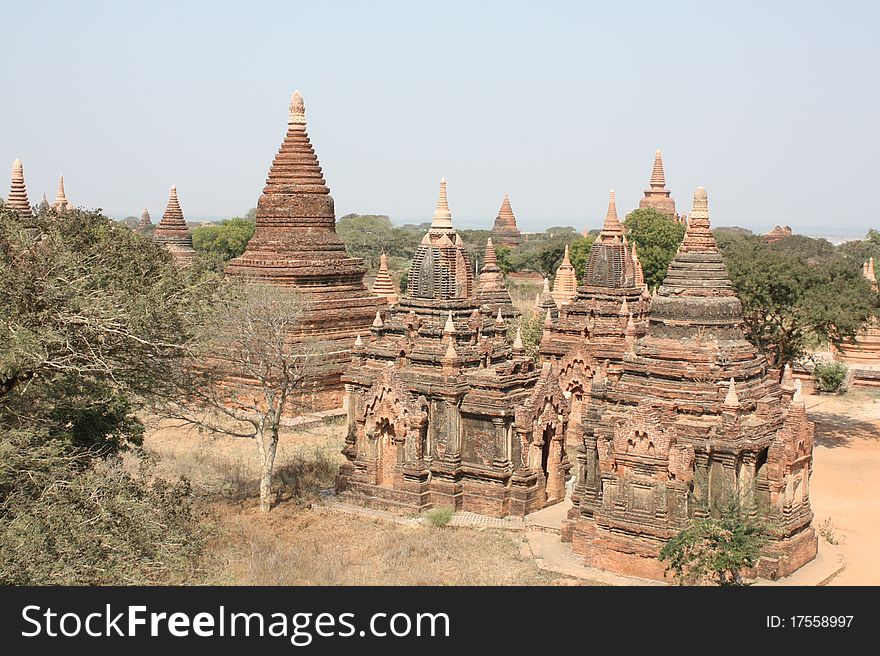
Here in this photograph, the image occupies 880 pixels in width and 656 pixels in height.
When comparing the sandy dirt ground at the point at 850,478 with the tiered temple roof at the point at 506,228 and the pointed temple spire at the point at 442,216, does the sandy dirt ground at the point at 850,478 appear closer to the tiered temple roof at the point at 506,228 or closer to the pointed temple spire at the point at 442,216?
the pointed temple spire at the point at 442,216

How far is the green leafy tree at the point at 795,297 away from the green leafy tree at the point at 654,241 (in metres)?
32.3

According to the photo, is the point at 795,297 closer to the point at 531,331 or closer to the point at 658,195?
the point at 531,331

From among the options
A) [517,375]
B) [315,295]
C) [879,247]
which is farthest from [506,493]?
[879,247]

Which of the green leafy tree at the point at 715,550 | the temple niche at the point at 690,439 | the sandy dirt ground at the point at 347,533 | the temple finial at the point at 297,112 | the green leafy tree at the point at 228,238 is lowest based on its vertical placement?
the sandy dirt ground at the point at 347,533

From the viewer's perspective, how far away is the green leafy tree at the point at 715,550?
18.0 m

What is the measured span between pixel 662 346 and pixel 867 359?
31.9m

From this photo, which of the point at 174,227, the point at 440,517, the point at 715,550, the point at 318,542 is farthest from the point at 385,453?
the point at 174,227

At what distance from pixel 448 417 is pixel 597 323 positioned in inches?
454

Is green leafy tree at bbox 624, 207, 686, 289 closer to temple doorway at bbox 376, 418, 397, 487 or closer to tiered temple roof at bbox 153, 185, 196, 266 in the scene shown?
tiered temple roof at bbox 153, 185, 196, 266

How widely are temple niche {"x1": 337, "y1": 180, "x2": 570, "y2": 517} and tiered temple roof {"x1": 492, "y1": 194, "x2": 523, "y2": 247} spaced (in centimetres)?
8049

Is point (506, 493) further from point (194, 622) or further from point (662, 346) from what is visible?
point (194, 622)

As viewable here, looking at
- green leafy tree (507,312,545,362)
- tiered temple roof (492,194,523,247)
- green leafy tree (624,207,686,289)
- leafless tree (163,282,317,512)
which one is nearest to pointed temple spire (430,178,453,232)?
leafless tree (163,282,317,512)

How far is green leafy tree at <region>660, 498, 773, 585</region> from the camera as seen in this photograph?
59.0ft

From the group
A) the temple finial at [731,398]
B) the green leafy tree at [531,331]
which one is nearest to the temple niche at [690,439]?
the temple finial at [731,398]
